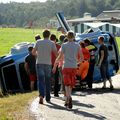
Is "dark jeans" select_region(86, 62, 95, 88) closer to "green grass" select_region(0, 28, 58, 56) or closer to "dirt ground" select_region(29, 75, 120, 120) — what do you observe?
"dirt ground" select_region(29, 75, 120, 120)

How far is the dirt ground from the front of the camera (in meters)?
9.41

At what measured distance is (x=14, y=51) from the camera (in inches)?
663

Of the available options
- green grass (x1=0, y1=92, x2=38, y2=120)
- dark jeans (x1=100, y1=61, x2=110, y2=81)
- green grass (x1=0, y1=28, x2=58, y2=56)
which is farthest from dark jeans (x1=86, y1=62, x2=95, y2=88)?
green grass (x1=0, y1=28, x2=58, y2=56)

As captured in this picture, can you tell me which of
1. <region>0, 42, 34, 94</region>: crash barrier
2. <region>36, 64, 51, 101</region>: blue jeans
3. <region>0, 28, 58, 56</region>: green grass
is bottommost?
<region>0, 28, 58, 56</region>: green grass

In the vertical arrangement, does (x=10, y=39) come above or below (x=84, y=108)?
below

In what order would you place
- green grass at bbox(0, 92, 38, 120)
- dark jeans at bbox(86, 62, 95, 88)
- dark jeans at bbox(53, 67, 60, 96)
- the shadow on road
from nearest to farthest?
green grass at bbox(0, 92, 38, 120) → the shadow on road → dark jeans at bbox(53, 67, 60, 96) → dark jeans at bbox(86, 62, 95, 88)

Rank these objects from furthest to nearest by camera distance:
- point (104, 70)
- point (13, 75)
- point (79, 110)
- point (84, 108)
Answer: point (13, 75)
point (104, 70)
point (84, 108)
point (79, 110)

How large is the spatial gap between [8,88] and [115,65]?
381cm

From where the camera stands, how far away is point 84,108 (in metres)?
10.6

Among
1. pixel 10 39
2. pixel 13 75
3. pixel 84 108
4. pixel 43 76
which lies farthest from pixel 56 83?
pixel 10 39

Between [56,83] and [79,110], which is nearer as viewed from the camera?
[79,110]

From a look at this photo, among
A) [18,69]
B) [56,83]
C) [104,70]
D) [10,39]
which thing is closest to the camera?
[56,83]

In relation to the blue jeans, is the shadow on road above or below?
below

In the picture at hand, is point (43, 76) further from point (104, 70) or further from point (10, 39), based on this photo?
point (10, 39)
